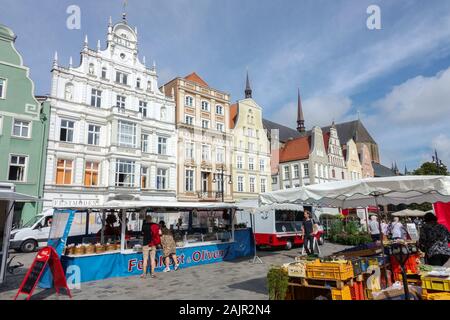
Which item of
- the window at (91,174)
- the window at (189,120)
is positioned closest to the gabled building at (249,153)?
the window at (189,120)

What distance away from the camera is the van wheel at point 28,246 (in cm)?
1748

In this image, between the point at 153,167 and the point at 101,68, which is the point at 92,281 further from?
the point at 101,68

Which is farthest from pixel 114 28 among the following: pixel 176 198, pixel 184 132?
pixel 176 198

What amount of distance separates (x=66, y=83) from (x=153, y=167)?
1010 centimetres

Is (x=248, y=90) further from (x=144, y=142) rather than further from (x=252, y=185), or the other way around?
(x=144, y=142)

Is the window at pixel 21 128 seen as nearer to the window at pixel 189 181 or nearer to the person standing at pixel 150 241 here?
the window at pixel 189 181

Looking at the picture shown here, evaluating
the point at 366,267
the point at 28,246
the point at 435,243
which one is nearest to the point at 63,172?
the point at 28,246

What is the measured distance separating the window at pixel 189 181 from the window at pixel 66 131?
11687 mm

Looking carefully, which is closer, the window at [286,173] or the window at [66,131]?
the window at [66,131]

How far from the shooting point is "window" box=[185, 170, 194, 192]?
33.0 meters

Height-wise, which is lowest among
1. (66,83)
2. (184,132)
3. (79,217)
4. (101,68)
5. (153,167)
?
(79,217)

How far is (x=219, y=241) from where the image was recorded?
14734 mm
